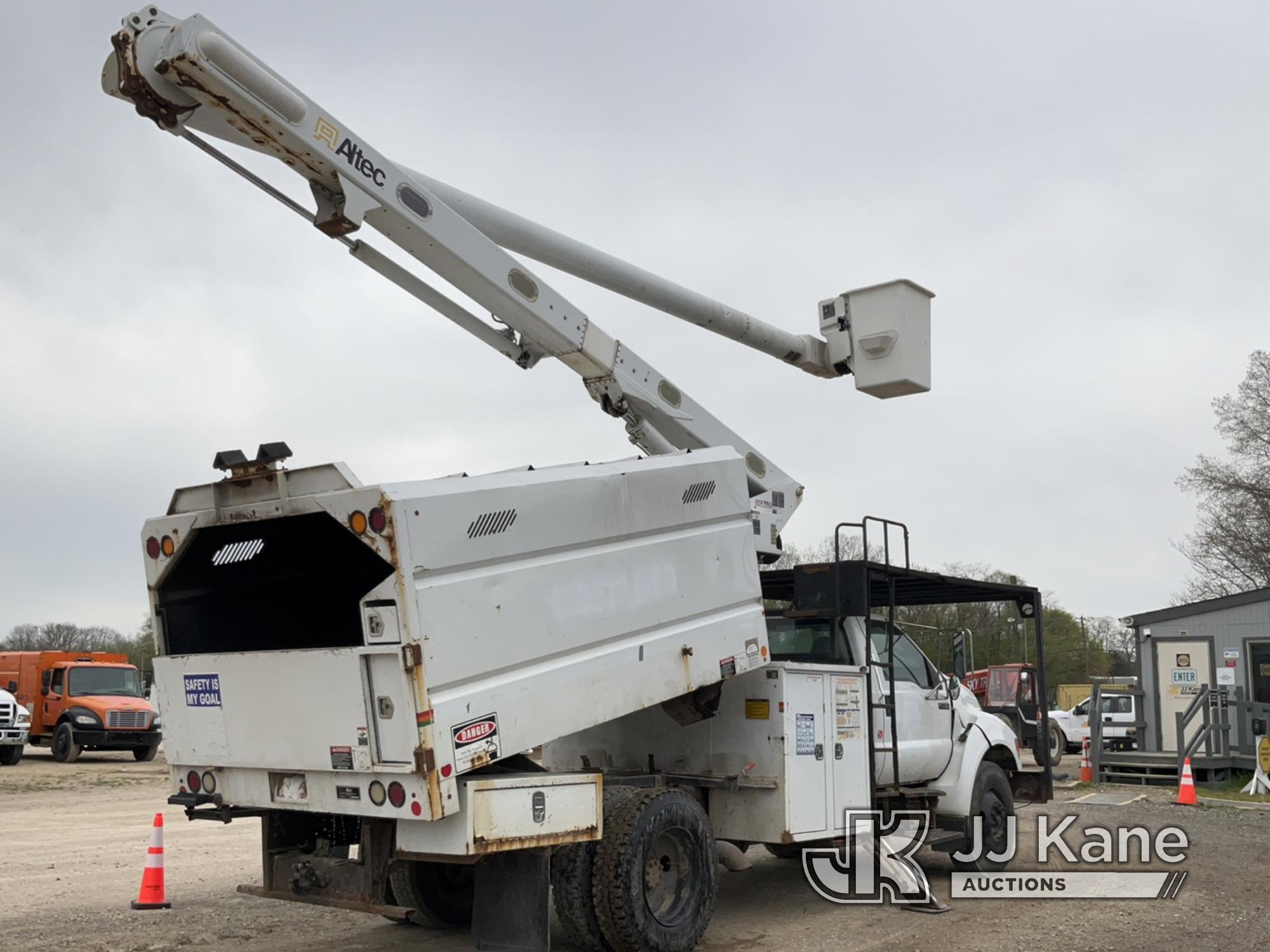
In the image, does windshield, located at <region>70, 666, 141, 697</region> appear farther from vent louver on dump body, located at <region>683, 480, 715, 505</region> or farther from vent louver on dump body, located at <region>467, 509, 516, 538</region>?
vent louver on dump body, located at <region>467, 509, 516, 538</region>

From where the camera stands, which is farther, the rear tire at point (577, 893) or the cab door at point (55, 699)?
the cab door at point (55, 699)

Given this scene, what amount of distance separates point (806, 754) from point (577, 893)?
7.10 feet

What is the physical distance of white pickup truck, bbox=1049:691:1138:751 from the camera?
2386cm

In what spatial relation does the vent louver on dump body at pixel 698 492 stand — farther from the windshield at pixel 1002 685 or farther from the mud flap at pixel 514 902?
the windshield at pixel 1002 685

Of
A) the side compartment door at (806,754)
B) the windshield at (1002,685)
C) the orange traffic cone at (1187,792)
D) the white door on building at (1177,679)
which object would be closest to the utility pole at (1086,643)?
the windshield at (1002,685)

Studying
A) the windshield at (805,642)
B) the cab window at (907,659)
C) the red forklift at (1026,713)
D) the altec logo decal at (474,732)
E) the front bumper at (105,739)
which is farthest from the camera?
the front bumper at (105,739)

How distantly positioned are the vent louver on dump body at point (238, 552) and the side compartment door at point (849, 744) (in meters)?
4.11

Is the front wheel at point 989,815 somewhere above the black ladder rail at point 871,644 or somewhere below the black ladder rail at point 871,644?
below

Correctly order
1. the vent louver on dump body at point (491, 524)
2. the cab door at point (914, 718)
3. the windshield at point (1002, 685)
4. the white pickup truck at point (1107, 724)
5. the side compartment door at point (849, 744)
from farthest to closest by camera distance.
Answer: the windshield at point (1002, 685)
the white pickup truck at point (1107, 724)
the cab door at point (914, 718)
the side compartment door at point (849, 744)
the vent louver on dump body at point (491, 524)

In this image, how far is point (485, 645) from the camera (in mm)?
6258

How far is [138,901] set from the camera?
880cm

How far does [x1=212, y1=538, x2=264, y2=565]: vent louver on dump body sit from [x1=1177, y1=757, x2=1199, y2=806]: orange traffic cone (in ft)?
46.9

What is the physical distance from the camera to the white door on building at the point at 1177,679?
73.4 ft

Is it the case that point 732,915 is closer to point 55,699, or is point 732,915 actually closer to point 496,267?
point 496,267
